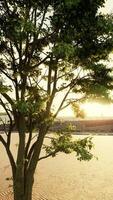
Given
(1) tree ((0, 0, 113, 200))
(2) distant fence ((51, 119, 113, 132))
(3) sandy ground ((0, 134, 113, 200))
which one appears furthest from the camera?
(2) distant fence ((51, 119, 113, 132))

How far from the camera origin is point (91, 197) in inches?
1163

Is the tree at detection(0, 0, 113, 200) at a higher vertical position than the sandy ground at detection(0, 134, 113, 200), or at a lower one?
higher

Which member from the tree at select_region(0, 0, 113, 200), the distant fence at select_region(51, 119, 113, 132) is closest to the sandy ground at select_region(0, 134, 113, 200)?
the tree at select_region(0, 0, 113, 200)

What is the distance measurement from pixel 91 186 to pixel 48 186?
338 cm

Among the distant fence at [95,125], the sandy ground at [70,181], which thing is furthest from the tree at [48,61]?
the distant fence at [95,125]

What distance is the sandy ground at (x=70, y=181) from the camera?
30144 millimetres

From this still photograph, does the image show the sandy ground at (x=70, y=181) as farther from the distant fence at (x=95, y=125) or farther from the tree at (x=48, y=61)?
the distant fence at (x=95, y=125)

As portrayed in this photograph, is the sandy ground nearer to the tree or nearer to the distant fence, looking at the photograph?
the tree

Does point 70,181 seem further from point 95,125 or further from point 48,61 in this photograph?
point 95,125

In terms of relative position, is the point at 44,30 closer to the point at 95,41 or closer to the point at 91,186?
the point at 95,41

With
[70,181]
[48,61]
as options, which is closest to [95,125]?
[70,181]

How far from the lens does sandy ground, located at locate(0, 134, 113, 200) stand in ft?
98.9

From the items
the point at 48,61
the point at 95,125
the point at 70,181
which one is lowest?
the point at 70,181

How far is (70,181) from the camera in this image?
121 feet
